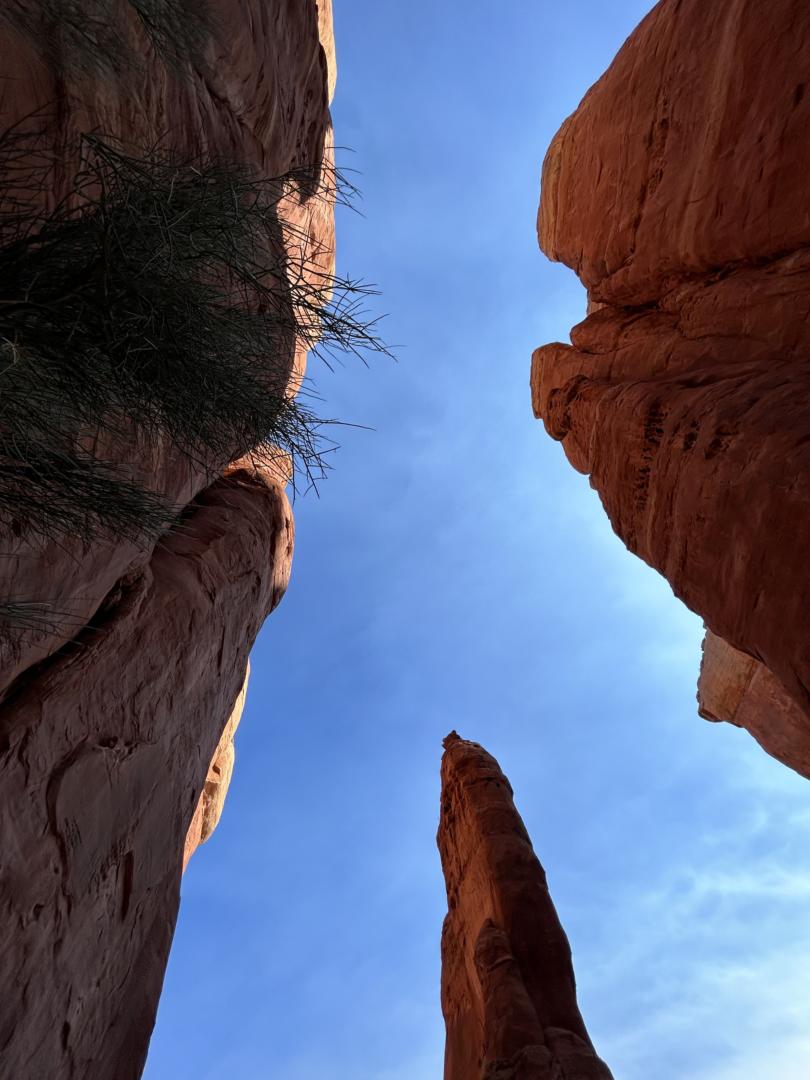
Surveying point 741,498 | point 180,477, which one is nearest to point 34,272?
point 180,477

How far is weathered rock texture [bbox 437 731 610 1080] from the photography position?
6.36 meters

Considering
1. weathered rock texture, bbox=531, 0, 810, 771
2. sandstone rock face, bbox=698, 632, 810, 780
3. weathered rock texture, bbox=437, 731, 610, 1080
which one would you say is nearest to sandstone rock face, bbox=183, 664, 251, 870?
weathered rock texture, bbox=437, 731, 610, 1080

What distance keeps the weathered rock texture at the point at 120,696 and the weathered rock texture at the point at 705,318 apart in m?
4.15

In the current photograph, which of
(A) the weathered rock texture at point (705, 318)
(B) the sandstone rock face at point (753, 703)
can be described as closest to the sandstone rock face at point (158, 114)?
(A) the weathered rock texture at point (705, 318)

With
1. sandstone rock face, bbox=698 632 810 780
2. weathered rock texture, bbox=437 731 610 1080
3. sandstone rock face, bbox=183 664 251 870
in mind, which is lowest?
weathered rock texture, bbox=437 731 610 1080

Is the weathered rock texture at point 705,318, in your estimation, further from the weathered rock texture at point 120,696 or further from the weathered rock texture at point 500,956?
the weathered rock texture at point 500,956

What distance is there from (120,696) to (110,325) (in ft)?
13.8

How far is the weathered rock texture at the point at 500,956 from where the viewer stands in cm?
636

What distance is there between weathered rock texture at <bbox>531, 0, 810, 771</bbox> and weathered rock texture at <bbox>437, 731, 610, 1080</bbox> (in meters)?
4.26

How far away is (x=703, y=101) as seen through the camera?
Answer: 8.00 meters

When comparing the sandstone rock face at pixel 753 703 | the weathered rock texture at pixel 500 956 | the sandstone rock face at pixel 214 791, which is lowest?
the weathered rock texture at pixel 500 956

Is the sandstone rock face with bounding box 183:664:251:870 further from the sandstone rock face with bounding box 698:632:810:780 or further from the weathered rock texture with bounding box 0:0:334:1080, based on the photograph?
the sandstone rock face with bounding box 698:632:810:780

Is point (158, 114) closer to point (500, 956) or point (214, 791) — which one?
point (500, 956)

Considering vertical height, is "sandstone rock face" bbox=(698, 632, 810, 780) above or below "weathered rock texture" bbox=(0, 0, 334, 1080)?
above
